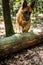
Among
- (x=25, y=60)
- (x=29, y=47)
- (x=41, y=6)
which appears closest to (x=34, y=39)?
(x=29, y=47)

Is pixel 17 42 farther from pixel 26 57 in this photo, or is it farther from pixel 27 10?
pixel 27 10

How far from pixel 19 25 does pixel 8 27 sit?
516mm

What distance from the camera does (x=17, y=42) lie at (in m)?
4.84

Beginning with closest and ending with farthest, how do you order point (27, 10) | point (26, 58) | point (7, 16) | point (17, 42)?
point (26, 58) → point (17, 42) → point (7, 16) → point (27, 10)

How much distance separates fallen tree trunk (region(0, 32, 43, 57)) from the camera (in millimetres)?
4465

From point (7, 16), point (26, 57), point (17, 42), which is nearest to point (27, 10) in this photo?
point (7, 16)

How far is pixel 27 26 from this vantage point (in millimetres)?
6105

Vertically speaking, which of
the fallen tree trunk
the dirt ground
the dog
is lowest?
the dirt ground

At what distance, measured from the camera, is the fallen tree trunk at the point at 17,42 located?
4.46m

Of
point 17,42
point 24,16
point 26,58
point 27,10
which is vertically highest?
point 27,10

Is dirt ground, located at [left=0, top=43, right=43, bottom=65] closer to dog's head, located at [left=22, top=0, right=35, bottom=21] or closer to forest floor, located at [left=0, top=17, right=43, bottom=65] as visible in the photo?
forest floor, located at [left=0, top=17, right=43, bottom=65]

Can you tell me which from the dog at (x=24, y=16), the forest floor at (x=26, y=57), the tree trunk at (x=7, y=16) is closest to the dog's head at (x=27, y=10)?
the dog at (x=24, y=16)

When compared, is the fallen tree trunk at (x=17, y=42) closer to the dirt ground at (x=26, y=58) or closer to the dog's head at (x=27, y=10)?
the dirt ground at (x=26, y=58)

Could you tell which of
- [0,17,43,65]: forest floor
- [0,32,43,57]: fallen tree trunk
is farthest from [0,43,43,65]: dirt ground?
[0,32,43,57]: fallen tree trunk
